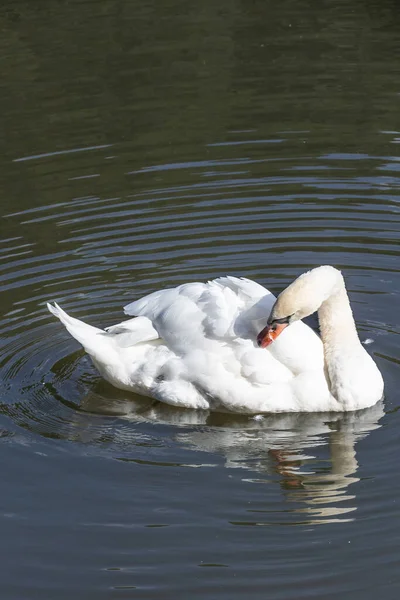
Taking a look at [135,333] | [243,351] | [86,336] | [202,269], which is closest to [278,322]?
[243,351]

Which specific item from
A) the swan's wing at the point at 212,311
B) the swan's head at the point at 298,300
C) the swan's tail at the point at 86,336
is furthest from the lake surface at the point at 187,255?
the swan's head at the point at 298,300

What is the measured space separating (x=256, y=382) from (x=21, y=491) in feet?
6.57

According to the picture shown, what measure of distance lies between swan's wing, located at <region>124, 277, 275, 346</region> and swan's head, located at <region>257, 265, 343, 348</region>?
0.91ft

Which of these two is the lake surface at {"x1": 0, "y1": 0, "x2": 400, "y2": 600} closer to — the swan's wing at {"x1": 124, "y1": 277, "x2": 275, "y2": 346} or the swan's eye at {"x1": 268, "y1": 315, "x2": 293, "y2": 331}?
the swan's wing at {"x1": 124, "y1": 277, "x2": 275, "y2": 346}

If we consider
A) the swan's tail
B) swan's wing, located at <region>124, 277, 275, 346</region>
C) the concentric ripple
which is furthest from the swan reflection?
swan's wing, located at <region>124, 277, 275, 346</region>

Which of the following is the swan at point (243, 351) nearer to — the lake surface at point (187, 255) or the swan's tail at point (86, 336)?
the swan's tail at point (86, 336)

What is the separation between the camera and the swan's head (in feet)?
27.2

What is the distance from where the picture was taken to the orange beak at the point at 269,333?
838 cm

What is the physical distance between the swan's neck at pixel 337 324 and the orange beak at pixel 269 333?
621 millimetres

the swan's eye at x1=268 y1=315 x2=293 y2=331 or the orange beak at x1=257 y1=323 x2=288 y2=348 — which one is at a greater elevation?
the swan's eye at x1=268 y1=315 x2=293 y2=331

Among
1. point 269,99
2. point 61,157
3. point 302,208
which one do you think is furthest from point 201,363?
point 269,99

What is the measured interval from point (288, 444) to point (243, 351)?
31.8 inches

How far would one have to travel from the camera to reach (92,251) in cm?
1172

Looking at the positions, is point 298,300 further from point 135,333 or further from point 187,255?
point 187,255
